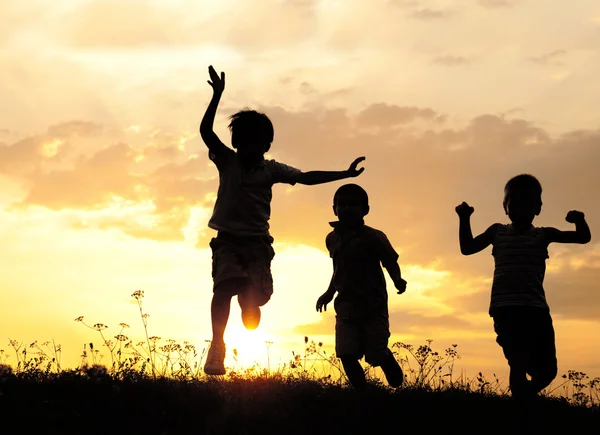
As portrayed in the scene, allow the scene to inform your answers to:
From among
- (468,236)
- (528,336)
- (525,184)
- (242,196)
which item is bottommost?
(528,336)

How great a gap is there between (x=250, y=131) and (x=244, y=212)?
93 centimetres

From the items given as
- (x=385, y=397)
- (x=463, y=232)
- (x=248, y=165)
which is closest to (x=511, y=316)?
(x=463, y=232)

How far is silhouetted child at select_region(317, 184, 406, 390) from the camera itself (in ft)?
35.0

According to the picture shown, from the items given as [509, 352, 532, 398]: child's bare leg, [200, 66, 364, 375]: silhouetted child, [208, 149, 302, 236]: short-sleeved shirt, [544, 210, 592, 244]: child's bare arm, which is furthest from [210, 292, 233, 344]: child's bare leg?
[544, 210, 592, 244]: child's bare arm

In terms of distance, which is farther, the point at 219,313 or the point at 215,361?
the point at 219,313

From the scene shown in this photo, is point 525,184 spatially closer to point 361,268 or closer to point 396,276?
point 396,276

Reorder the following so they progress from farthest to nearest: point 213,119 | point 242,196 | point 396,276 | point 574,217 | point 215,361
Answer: point 396,276, point 574,217, point 242,196, point 213,119, point 215,361

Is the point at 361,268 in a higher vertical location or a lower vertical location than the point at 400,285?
higher

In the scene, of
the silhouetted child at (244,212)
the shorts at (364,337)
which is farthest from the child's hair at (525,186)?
the shorts at (364,337)

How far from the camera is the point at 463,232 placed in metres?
9.94

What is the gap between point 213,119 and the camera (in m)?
9.47

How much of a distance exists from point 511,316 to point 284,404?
3.04m

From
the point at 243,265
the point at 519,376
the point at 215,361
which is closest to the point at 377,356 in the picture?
the point at 519,376

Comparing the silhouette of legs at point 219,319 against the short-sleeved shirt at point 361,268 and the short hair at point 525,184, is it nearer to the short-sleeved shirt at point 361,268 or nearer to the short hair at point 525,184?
the short-sleeved shirt at point 361,268
